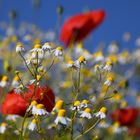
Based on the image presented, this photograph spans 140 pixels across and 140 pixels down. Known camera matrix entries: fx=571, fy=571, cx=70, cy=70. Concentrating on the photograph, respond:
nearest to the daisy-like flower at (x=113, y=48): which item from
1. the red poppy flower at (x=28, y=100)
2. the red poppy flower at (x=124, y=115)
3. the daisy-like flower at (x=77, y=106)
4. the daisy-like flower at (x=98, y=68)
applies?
the red poppy flower at (x=124, y=115)

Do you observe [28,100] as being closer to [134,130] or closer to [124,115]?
[124,115]

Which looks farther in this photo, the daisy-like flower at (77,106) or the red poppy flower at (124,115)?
the red poppy flower at (124,115)

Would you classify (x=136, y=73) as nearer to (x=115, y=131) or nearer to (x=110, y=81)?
(x=115, y=131)

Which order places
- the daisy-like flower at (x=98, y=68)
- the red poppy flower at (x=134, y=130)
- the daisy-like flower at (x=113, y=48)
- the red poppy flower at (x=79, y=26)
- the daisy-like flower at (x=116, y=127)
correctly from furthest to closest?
the daisy-like flower at (x=113, y=48), the red poppy flower at (x=134, y=130), the red poppy flower at (x=79, y=26), the daisy-like flower at (x=116, y=127), the daisy-like flower at (x=98, y=68)

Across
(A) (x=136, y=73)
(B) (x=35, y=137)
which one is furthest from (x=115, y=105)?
(A) (x=136, y=73)

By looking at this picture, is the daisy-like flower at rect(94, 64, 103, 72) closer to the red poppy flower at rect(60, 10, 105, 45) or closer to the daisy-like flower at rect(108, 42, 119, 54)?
the red poppy flower at rect(60, 10, 105, 45)

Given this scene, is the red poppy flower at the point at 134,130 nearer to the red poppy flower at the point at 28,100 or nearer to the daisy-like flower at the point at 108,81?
the red poppy flower at the point at 28,100

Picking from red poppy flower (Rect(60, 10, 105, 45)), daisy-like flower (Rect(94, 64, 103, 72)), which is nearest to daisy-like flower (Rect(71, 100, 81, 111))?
daisy-like flower (Rect(94, 64, 103, 72))
